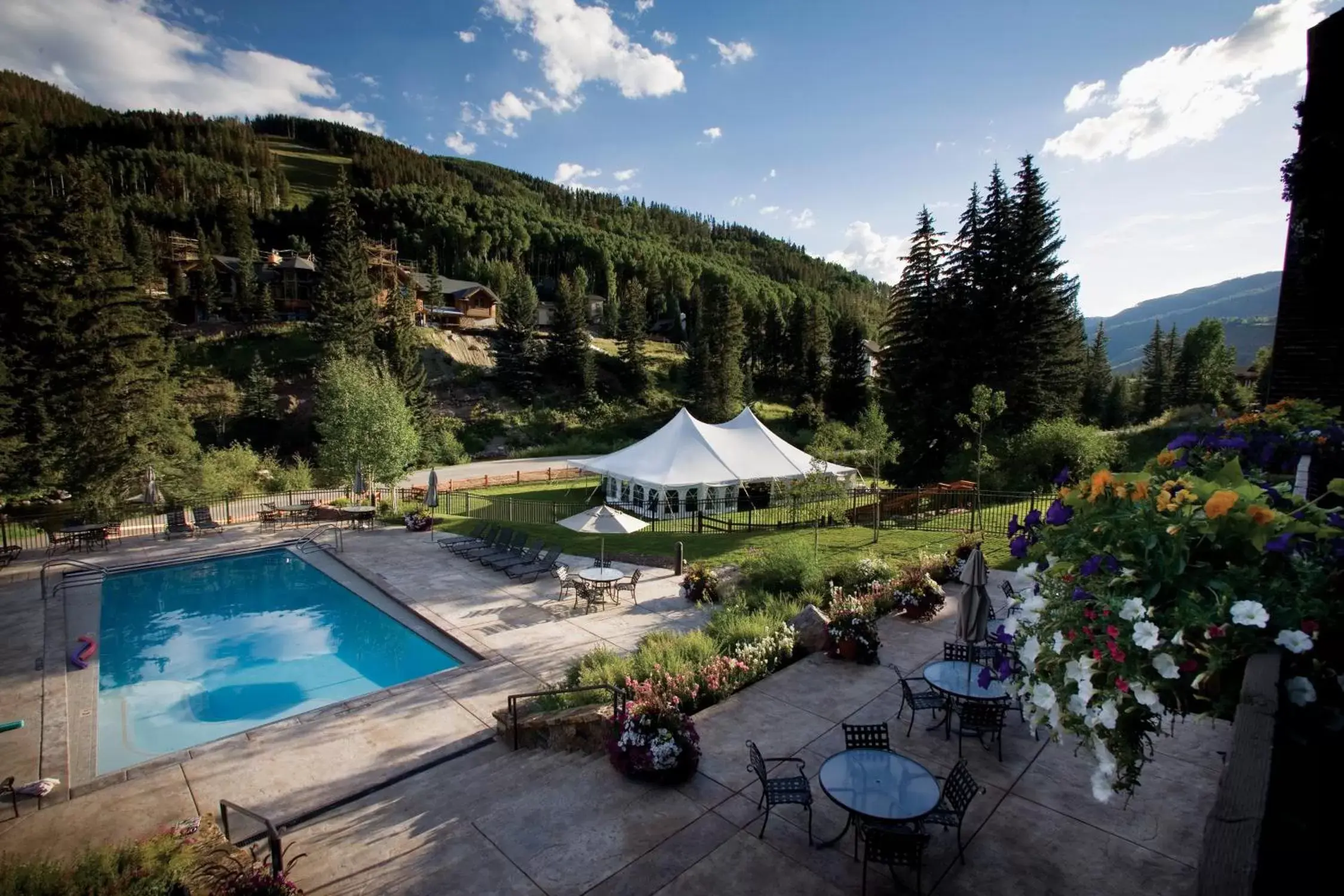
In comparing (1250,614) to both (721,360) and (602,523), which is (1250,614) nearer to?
(602,523)

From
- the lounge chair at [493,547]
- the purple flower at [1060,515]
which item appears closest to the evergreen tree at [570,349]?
the lounge chair at [493,547]

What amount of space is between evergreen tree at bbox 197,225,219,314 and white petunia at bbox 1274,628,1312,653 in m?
66.0

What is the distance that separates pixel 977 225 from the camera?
27.0m

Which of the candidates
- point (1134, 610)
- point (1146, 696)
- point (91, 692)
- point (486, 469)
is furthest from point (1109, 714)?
point (486, 469)

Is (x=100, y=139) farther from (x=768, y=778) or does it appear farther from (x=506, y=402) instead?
(x=768, y=778)

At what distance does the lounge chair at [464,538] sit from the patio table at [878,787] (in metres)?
13.6

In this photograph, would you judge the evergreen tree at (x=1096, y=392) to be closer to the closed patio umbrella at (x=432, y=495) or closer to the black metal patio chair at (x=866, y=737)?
the closed patio umbrella at (x=432, y=495)

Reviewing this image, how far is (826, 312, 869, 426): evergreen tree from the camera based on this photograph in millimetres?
51250

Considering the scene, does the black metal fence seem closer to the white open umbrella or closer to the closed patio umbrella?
the closed patio umbrella

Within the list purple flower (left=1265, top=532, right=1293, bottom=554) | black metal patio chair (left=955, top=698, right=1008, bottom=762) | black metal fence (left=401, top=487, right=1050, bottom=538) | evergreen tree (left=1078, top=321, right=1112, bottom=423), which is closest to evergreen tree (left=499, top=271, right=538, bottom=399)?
black metal fence (left=401, top=487, right=1050, bottom=538)

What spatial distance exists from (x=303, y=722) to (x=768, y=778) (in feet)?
21.1

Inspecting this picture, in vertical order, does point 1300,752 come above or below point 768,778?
above

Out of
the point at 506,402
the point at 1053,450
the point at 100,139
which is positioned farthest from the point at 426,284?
the point at 100,139

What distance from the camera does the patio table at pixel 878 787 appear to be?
484 centimetres
